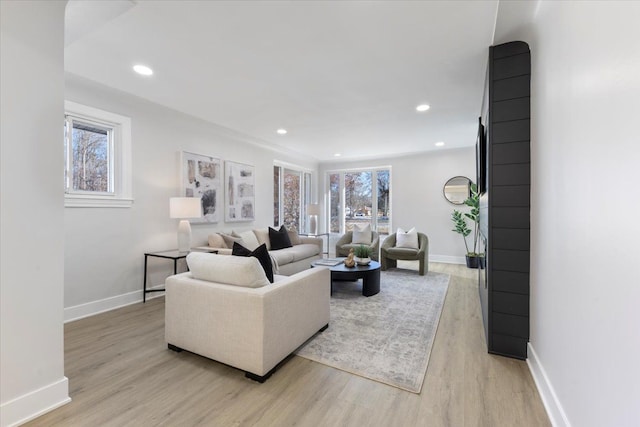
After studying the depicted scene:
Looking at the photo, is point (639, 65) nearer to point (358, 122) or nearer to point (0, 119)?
point (0, 119)

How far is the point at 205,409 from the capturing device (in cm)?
164

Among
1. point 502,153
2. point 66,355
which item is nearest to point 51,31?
point 66,355

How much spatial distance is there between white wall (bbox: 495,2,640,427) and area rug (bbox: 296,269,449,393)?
0.83 m

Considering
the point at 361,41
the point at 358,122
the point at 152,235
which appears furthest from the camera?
the point at 358,122

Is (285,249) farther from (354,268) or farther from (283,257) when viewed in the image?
(354,268)

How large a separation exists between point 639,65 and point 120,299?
4459 mm

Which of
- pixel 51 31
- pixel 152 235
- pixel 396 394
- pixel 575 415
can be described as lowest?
pixel 396 394

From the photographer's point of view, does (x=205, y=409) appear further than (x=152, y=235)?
No

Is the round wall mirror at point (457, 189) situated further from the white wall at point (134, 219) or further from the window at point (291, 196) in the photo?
the white wall at point (134, 219)

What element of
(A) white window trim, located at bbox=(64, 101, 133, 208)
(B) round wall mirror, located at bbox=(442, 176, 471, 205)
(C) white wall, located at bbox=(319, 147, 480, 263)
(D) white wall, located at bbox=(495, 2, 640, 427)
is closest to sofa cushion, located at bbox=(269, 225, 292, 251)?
(A) white window trim, located at bbox=(64, 101, 133, 208)

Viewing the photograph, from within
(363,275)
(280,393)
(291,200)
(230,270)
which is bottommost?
(280,393)

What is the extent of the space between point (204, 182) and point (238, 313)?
2.99m

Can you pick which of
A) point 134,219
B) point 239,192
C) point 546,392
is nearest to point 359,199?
point 239,192

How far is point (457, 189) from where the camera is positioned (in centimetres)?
613
